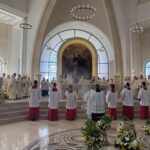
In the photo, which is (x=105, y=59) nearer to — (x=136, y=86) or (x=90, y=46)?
(x=90, y=46)

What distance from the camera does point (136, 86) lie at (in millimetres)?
13570

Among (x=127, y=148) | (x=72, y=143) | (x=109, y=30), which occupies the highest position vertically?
(x=109, y=30)

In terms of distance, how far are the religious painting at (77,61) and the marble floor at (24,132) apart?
10.4m

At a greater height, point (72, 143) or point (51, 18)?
point (51, 18)

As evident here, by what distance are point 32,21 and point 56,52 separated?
424cm

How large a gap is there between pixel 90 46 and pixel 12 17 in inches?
286

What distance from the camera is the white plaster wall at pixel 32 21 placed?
641 inches

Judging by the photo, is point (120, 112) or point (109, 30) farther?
point (109, 30)

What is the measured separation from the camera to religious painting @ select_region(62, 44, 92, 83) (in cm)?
1950

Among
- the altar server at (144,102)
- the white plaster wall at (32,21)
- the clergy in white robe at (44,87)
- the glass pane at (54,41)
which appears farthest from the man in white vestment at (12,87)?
the glass pane at (54,41)

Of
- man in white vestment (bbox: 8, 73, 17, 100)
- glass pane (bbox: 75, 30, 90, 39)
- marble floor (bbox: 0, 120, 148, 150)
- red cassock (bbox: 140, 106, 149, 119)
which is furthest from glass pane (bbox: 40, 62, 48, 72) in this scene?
red cassock (bbox: 140, 106, 149, 119)

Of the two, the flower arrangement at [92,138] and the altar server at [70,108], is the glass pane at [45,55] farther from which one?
the flower arrangement at [92,138]

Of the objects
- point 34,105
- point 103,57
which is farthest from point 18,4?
point 34,105

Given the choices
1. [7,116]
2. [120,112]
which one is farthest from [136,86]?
[7,116]
